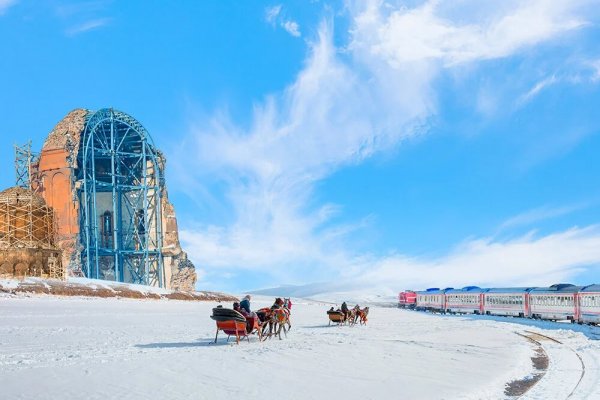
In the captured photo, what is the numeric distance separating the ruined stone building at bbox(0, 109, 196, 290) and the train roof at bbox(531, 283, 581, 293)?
4032cm

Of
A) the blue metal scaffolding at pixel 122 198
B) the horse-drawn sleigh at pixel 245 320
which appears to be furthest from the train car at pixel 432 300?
the horse-drawn sleigh at pixel 245 320

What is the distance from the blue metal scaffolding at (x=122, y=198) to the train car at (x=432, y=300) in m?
29.9

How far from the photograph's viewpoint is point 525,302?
150 ft

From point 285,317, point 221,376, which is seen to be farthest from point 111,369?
point 285,317

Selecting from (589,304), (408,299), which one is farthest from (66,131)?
(589,304)

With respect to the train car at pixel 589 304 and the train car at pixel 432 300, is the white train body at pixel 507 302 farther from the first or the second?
the train car at pixel 432 300

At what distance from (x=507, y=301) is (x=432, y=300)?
18.4 m

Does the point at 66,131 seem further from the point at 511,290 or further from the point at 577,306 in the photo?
the point at 577,306

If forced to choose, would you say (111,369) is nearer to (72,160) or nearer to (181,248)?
(72,160)

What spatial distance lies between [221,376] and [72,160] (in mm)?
55745

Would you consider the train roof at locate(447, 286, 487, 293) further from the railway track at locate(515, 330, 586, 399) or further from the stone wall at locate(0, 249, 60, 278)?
the stone wall at locate(0, 249, 60, 278)

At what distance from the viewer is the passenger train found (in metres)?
→ 36.9

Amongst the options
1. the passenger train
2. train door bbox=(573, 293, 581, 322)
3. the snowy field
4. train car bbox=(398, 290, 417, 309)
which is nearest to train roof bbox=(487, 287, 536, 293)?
the passenger train

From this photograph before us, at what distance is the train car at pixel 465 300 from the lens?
55094mm
